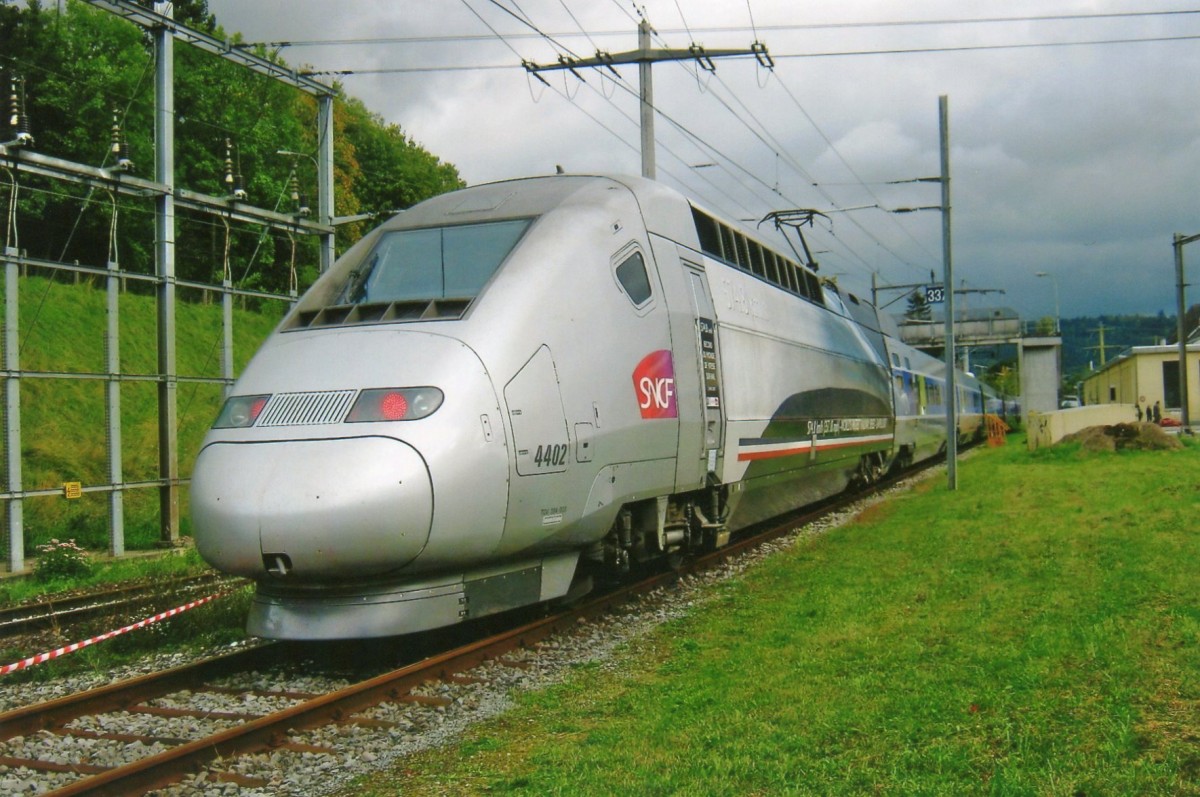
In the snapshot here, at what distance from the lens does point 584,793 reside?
14.8ft

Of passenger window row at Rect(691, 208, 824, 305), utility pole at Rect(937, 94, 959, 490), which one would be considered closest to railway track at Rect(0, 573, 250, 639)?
passenger window row at Rect(691, 208, 824, 305)

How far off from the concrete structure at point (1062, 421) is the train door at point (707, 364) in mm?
19698

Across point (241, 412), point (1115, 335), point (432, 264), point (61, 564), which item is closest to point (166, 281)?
point (61, 564)

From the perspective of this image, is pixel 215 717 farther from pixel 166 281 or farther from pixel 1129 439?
pixel 1129 439

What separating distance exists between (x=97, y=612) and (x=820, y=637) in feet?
19.8

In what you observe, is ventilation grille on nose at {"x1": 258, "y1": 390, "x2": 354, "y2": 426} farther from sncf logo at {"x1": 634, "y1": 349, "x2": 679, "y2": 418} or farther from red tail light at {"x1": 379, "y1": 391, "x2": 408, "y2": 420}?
sncf logo at {"x1": 634, "y1": 349, "x2": 679, "y2": 418}

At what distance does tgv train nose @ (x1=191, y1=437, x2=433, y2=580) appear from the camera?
598cm

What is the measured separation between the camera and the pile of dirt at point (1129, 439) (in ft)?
77.0

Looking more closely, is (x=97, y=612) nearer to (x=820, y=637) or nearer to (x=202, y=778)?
(x=202, y=778)

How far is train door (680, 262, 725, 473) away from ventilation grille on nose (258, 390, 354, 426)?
12.4 ft

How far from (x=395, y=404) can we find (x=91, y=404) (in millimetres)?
17388

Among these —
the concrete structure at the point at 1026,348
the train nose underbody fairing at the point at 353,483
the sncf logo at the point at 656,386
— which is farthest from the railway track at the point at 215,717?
the concrete structure at the point at 1026,348

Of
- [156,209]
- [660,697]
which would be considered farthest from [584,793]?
[156,209]

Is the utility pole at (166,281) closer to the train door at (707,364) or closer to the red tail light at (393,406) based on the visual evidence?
the train door at (707,364)
